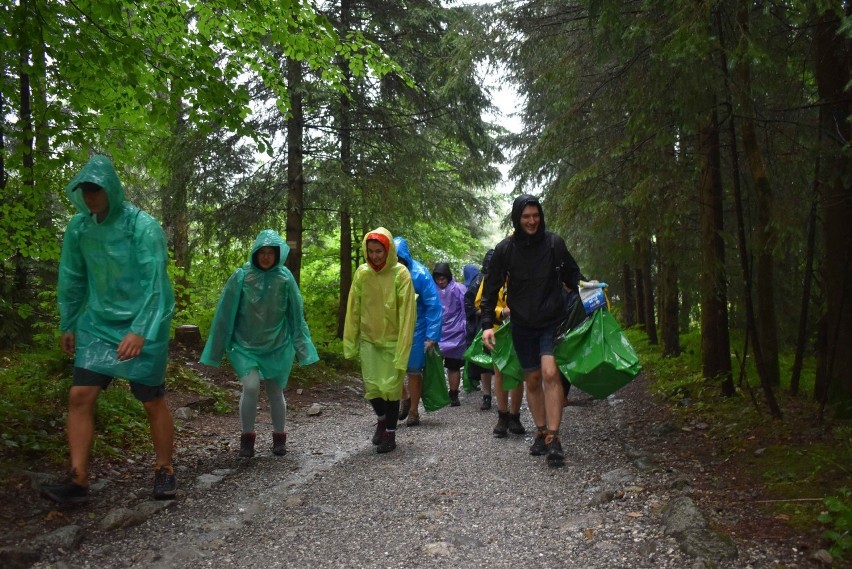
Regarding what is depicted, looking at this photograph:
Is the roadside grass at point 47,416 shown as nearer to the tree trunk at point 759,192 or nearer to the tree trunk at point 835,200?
the tree trunk at point 759,192

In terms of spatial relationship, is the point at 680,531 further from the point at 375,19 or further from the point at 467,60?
the point at 375,19

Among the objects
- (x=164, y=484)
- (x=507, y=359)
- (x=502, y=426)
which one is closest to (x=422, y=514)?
(x=164, y=484)

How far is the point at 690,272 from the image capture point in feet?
35.5

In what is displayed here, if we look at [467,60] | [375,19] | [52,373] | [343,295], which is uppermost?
[375,19]

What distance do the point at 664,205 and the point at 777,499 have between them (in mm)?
4218

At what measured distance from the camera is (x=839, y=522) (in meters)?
3.53

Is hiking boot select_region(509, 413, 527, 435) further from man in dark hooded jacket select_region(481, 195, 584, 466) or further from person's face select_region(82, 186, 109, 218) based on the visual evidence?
person's face select_region(82, 186, 109, 218)

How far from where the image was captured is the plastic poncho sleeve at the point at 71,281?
4625 mm

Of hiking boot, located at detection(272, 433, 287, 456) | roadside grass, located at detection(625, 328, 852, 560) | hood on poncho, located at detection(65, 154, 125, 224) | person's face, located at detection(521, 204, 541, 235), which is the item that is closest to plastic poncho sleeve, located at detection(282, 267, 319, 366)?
hiking boot, located at detection(272, 433, 287, 456)

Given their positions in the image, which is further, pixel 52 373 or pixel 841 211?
pixel 52 373

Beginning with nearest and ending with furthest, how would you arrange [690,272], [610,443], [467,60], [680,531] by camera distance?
[680,531] → [610,443] → [467,60] → [690,272]

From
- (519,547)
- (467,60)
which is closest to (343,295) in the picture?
(467,60)

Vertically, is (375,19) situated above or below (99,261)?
above

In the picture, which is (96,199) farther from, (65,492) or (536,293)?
(536,293)
